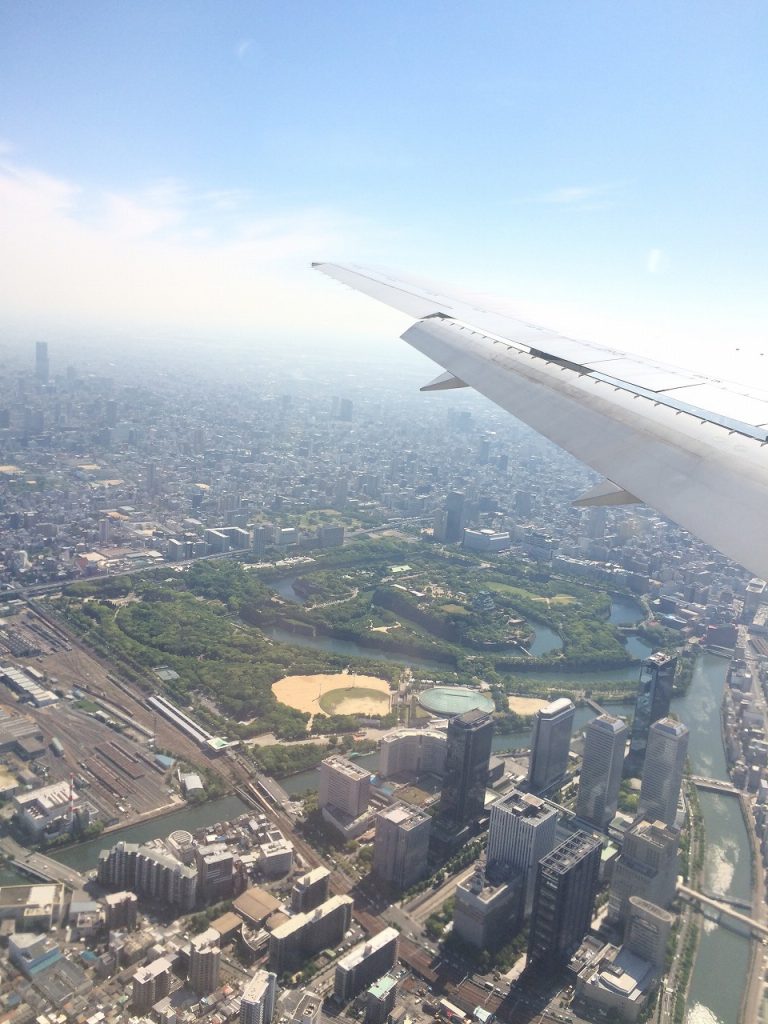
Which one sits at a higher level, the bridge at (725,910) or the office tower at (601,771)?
the office tower at (601,771)

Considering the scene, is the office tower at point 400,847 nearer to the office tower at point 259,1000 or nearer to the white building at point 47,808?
the office tower at point 259,1000

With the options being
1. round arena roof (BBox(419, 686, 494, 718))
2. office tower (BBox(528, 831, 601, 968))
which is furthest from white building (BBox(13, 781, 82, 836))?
round arena roof (BBox(419, 686, 494, 718))

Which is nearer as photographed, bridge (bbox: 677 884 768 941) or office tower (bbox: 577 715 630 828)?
bridge (bbox: 677 884 768 941)

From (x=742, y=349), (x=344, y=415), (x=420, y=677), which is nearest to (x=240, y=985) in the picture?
(x=742, y=349)

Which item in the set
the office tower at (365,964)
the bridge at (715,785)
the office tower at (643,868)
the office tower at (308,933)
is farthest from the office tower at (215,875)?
the bridge at (715,785)

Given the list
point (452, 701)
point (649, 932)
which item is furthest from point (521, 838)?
point (452, 701)

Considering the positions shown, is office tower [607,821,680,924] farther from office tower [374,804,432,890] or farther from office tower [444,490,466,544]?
office tower [444,490,466,544]
